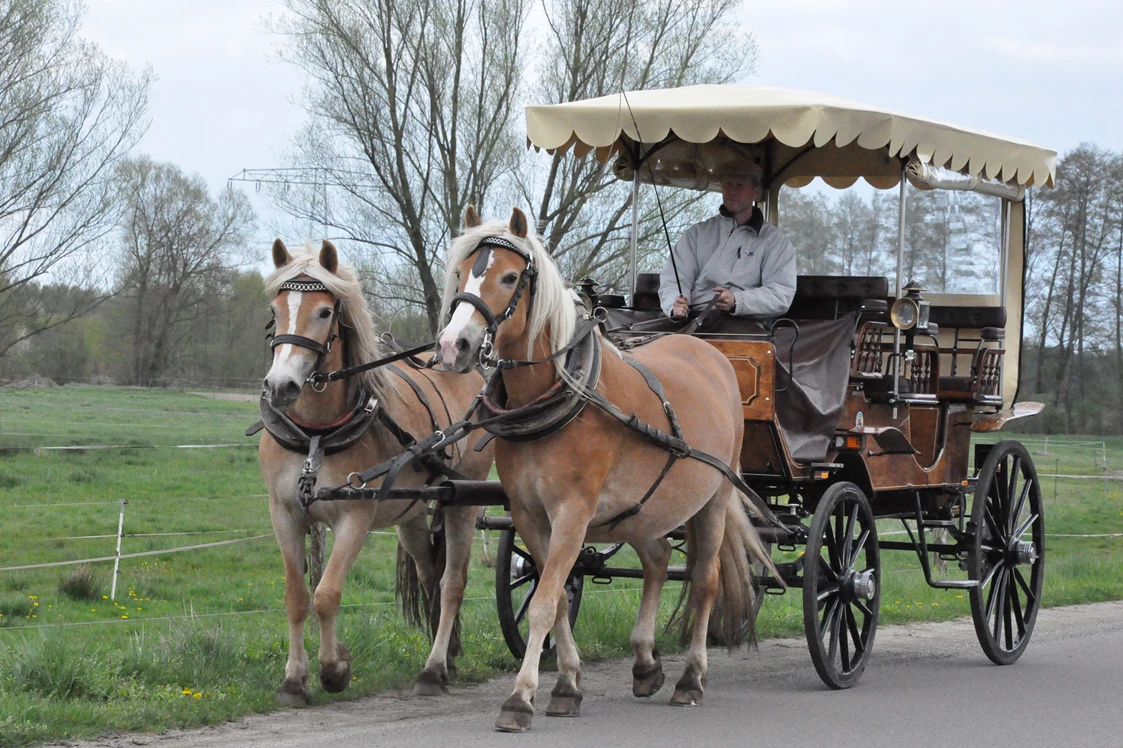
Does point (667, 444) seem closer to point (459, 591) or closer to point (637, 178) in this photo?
point (459, 591)

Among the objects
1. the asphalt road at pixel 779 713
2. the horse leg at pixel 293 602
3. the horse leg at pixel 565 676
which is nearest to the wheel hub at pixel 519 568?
the asphalt road at pixel 779 713

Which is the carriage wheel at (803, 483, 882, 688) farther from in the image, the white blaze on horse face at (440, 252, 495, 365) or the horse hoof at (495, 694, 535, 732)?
the white blaze on horse face at (440, 252, 495, 365)

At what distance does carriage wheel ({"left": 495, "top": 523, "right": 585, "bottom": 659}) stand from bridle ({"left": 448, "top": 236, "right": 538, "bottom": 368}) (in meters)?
1.85

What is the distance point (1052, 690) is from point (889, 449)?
4.85ft

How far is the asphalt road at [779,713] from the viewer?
15.8 ft

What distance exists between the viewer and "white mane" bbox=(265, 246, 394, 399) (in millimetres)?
5277

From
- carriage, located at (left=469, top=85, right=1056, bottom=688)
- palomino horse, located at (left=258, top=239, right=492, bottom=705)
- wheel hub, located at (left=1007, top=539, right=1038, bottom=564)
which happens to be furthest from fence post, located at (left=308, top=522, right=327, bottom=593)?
wheel hub, located at (left=1007, top=539, right=1038, bottom=564)

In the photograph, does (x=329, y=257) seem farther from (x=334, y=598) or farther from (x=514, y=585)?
(x=514, y=585)

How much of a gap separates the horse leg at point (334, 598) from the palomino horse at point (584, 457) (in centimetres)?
71

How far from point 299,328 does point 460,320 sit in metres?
0.87

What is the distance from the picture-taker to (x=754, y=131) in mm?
6215

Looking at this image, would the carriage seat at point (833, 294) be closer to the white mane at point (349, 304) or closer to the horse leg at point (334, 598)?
the white mane at point (349, 304)

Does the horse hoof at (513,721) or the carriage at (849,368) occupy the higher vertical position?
the carriage at (849,368)

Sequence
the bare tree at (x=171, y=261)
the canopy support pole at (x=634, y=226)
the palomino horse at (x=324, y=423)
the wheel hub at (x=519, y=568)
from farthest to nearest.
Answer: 1. the bare tree at (x=171, y=261)
2. the canopy support pole at (x=634, y=226)
3. the wheel hub at (x=519, y=568)
4. the palomino horse at (x=324, y=423)
